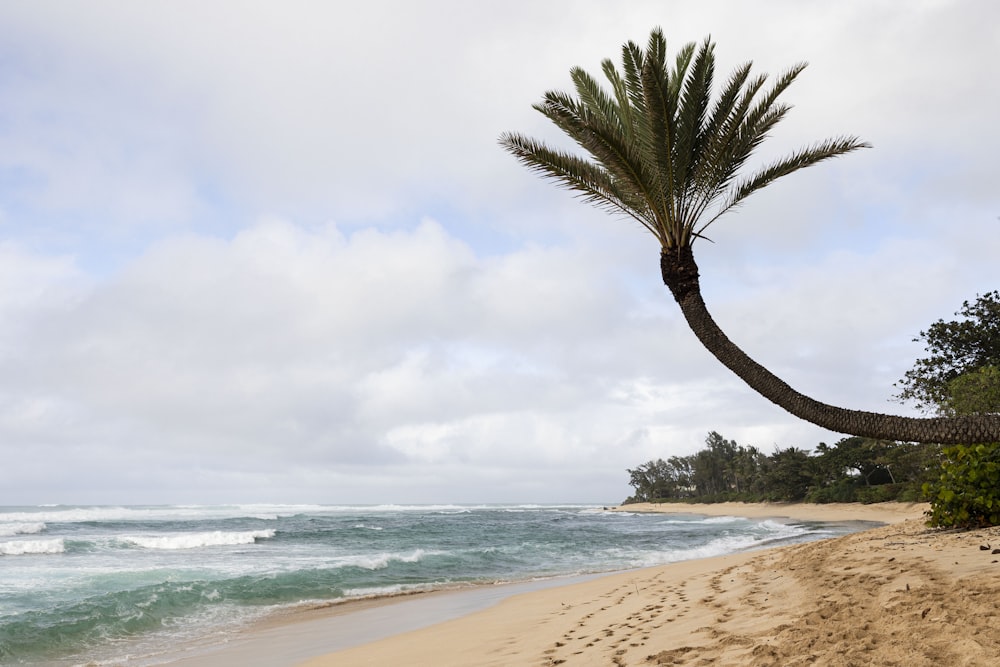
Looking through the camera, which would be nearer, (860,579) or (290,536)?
(860,579)

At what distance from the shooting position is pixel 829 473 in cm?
6412

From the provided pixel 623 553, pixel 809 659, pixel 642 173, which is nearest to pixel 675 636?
pixel 809 659

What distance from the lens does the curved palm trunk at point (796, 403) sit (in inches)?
241

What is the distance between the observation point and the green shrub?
1024cm

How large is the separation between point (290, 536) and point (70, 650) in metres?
28.8

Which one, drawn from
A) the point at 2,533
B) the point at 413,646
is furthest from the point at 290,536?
the point at 413,646

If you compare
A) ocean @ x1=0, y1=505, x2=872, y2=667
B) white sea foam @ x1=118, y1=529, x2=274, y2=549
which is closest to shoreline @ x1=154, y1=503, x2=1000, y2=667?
ocean @ x1=0, y1=505, x2=872, y2=667

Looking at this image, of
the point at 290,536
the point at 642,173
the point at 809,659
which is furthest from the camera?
the point at 290,536

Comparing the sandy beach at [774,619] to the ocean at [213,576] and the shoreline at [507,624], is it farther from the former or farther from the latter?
the ocean at [213,576]

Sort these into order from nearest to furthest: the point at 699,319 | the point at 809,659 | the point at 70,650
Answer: the point at 809,659
the point at 699,319
the point at 70,650

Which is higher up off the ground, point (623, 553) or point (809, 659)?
point (809, 659)

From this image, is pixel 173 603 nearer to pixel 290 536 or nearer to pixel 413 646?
pixel 413 646

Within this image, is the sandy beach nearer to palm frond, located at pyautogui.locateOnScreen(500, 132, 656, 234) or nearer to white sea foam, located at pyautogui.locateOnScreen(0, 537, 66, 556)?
palm frond, located at pyautogui.locateOnScreen(500, 132, 656, 234)

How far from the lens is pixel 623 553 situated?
83.4 feet
